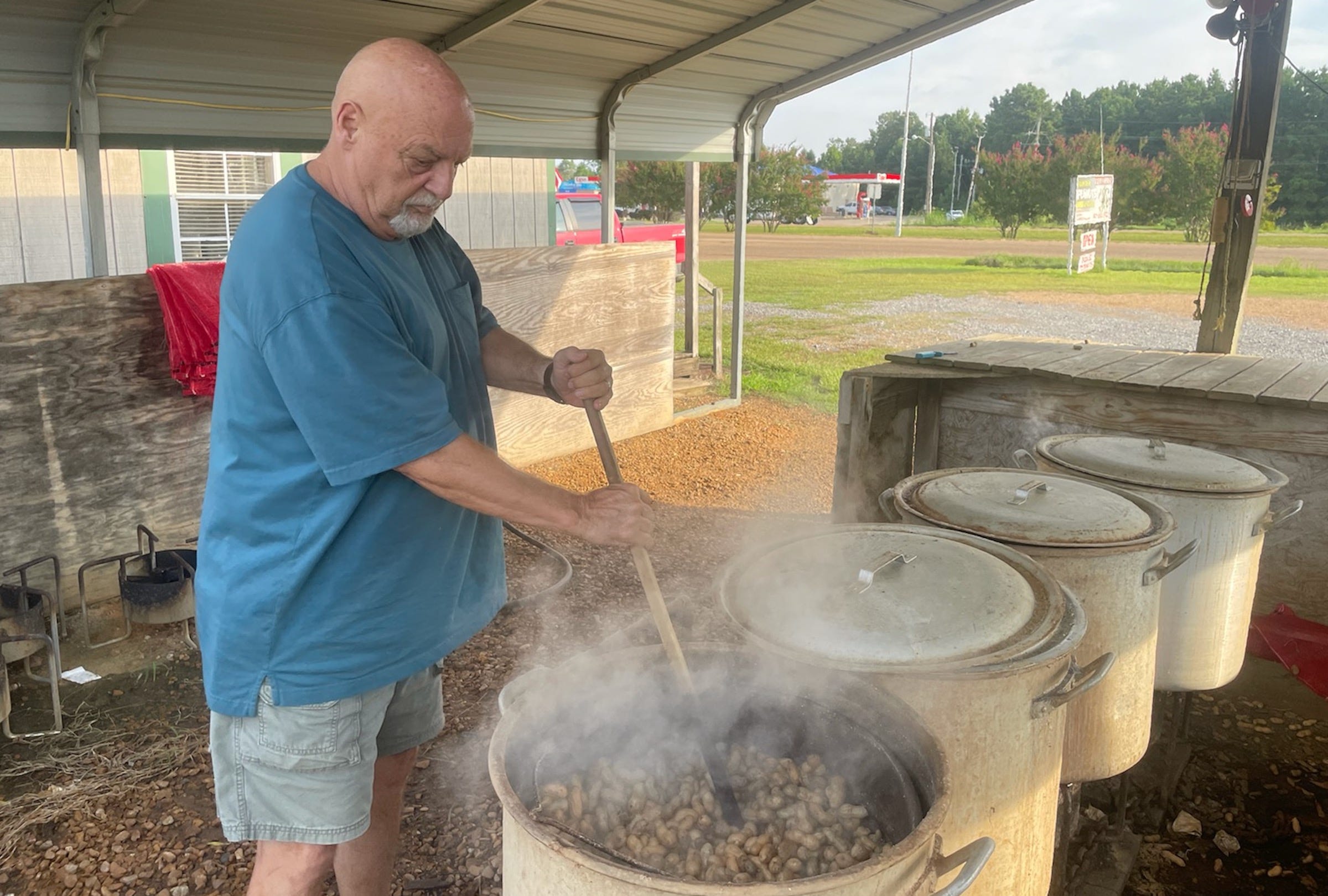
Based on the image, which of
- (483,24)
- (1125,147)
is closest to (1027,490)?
(483,24)

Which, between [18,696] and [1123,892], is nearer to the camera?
[1123,892]

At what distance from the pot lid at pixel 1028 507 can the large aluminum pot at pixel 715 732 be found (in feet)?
2.92

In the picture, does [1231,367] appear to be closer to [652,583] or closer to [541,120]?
[652,583]

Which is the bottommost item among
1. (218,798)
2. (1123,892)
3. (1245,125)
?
(1123,892)

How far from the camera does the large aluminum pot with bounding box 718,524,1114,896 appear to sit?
1836 millimetres

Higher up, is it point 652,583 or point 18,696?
point 652,583

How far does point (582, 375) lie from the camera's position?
2285 mm

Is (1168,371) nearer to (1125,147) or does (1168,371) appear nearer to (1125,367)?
(1125,367)

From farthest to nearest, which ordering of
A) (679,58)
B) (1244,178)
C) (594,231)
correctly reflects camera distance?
(594,231)
(679,58)
(1244,178)

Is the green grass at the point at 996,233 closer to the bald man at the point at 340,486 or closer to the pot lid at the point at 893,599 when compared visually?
the pot lid at the point at 893,599

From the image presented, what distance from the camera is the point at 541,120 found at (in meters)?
7.38

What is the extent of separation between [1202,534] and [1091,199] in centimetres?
2496

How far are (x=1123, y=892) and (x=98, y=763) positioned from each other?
12.3 ft

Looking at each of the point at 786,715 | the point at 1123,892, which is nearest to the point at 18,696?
the point at 786,715
